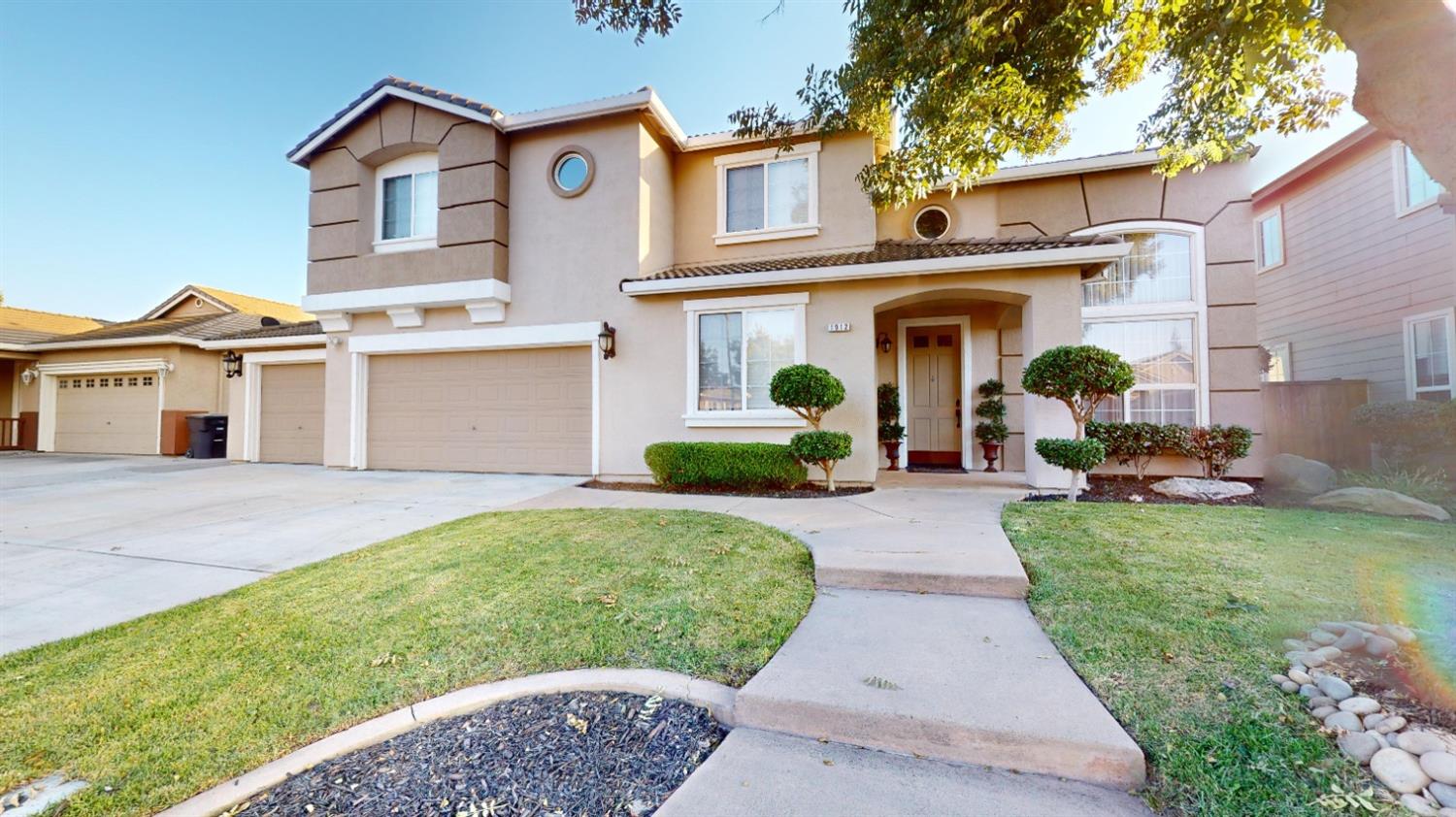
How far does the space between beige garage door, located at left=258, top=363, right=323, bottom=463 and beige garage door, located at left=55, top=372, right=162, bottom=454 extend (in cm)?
442

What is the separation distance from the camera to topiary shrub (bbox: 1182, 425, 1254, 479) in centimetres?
788

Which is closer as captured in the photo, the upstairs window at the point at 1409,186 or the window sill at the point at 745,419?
the window sill at the point at 745,419

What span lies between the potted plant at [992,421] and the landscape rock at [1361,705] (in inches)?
287

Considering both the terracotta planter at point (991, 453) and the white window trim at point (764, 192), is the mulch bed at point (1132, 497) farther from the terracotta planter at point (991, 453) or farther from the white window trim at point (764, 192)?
the white window trim at point (764, 192)

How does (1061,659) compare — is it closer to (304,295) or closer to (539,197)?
(539,197)

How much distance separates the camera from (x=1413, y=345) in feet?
30.4

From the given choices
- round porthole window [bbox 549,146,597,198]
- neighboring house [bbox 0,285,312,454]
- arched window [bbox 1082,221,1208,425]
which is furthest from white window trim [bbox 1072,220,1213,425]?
neighboring house [bbox 0,285,312,454]

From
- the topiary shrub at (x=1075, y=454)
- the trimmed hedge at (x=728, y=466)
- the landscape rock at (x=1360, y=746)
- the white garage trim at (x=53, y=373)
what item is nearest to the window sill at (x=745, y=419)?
the trimmed hedge at (x=728, y=466)

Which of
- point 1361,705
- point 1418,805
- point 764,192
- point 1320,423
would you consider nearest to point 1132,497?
point 1361,705

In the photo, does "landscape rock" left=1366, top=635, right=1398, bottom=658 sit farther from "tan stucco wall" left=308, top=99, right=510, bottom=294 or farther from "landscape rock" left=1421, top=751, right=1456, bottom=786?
"tan stucco wall" left=308, top=99, right=510, bottom=294

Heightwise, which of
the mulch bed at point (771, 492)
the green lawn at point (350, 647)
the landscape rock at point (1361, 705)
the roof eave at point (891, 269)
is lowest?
the green lawn at point (350, 647)

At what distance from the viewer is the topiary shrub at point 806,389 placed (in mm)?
7242

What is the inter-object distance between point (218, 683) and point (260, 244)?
18.9 metres

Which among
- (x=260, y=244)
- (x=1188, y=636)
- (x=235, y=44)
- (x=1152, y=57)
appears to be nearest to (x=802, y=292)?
(x=1152, y=57)
